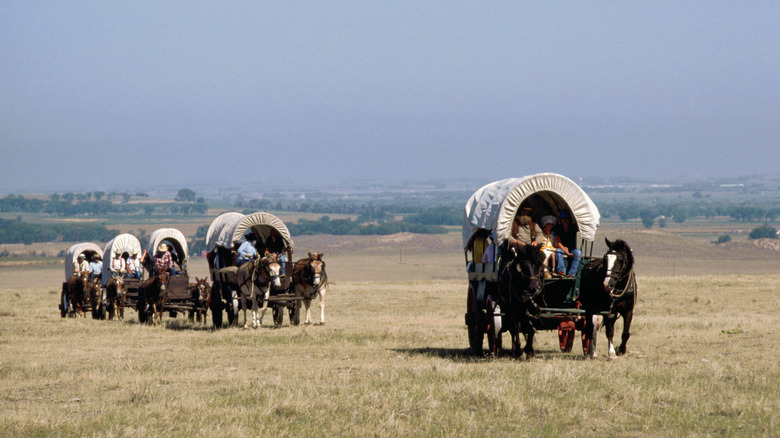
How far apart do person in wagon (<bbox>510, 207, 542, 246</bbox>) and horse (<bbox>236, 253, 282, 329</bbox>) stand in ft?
25.2

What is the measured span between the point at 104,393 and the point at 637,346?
9.82m

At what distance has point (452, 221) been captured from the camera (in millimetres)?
183000

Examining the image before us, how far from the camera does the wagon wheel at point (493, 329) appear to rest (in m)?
15.2

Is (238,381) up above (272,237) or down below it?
below

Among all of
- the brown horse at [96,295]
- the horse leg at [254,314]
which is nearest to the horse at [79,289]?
the brown horse at [96,295]

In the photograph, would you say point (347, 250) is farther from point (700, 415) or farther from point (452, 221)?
point (700, 415)

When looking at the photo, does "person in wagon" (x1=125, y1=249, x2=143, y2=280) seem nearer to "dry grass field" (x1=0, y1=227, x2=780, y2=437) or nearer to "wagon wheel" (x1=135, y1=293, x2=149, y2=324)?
"wagon wheel" (x1=135, y1=293, x2=149, y2=324)

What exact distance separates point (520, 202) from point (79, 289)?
57.2 feet

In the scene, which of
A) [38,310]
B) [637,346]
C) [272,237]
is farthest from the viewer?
[38,310]

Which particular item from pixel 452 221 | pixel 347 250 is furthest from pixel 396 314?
pixel 452 221

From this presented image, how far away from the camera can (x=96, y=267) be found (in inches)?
1188

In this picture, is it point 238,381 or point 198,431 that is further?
point 238,381

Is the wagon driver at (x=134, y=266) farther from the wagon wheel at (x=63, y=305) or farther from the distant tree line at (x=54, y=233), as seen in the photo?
the distant tree line at (x=54, y=233)

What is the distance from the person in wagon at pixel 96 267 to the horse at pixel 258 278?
8.47m
